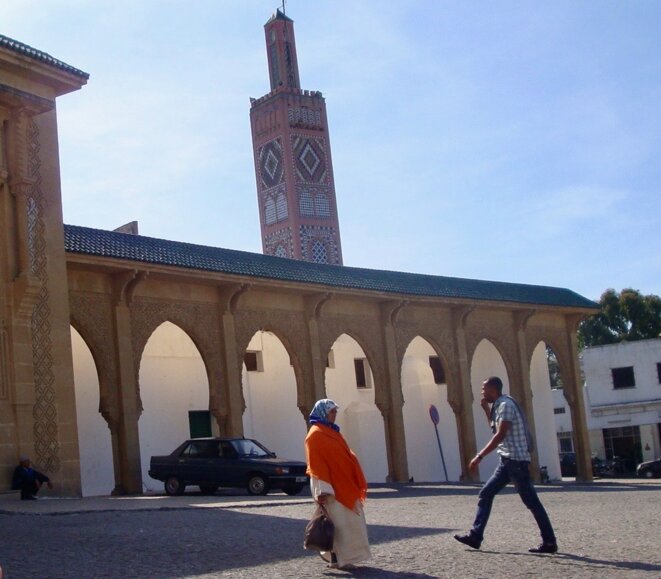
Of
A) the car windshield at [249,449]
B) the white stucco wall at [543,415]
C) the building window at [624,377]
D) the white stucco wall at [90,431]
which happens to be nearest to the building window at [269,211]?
the building window at [624,377]

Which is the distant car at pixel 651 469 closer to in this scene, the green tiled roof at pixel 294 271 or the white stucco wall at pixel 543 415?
the white stucco wall at pixel 543 415

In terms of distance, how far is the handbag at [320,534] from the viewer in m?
8.29

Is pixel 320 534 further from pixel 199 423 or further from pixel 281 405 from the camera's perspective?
pixel 281 405

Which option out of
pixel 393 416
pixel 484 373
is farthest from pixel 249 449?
pixel 484 373

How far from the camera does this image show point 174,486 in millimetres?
21797

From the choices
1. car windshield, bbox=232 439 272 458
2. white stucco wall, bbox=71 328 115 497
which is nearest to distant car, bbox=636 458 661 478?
white stucco wall, bbox=71 328 115 497

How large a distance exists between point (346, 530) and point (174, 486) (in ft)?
45.8

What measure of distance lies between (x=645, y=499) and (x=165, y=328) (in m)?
15.5

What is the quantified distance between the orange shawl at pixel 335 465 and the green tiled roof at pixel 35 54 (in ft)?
37.4

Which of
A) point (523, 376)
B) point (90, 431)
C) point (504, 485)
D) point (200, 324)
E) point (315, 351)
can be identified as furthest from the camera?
point (523, 376)

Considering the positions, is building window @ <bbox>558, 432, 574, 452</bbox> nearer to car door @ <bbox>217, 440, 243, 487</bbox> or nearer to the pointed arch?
the pointed arch

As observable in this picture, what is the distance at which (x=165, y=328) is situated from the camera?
2889 cm

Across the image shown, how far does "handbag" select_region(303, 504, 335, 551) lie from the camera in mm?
→ 8289

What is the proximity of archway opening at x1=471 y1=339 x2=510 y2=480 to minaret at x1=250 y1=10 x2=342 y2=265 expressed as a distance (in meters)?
19.1
